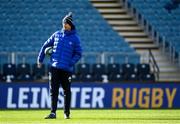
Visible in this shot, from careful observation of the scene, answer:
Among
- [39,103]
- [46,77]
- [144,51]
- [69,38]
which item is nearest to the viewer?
[69,38]

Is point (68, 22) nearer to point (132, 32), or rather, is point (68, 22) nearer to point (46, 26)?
point (46, 26)

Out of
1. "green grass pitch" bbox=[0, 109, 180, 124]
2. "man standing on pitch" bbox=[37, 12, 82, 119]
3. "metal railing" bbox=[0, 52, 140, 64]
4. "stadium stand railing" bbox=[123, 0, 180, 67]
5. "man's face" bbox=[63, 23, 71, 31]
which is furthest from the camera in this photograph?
"stadium stand railing" bbox=[123, 0, 180, 67]

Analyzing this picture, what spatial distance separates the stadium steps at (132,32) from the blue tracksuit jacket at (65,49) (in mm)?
10306

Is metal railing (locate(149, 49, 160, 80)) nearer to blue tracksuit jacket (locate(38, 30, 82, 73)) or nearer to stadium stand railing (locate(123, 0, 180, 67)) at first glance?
stadium stand railing (locate(123, 0, 180, 67))

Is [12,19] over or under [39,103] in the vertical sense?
over

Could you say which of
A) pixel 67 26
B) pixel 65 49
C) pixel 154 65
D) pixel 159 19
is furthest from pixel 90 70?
pixel 67 26

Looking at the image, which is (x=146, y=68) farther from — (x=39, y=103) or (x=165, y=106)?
(x=39, y=103)

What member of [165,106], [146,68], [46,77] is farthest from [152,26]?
[165,106]

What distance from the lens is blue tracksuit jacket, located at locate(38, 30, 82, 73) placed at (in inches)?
518

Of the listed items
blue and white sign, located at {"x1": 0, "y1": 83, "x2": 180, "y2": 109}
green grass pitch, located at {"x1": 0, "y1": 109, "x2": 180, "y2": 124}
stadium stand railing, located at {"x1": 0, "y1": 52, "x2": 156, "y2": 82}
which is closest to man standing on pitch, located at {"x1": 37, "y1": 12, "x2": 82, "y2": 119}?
green grass pitch, located at {"x1": 0, "y1": 109, "x2": 180, "y2": 124}

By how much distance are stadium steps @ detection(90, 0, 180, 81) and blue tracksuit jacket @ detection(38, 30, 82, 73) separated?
406 inches

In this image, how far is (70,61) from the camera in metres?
13.3

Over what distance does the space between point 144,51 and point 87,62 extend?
266cm

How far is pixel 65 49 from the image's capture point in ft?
43.3
